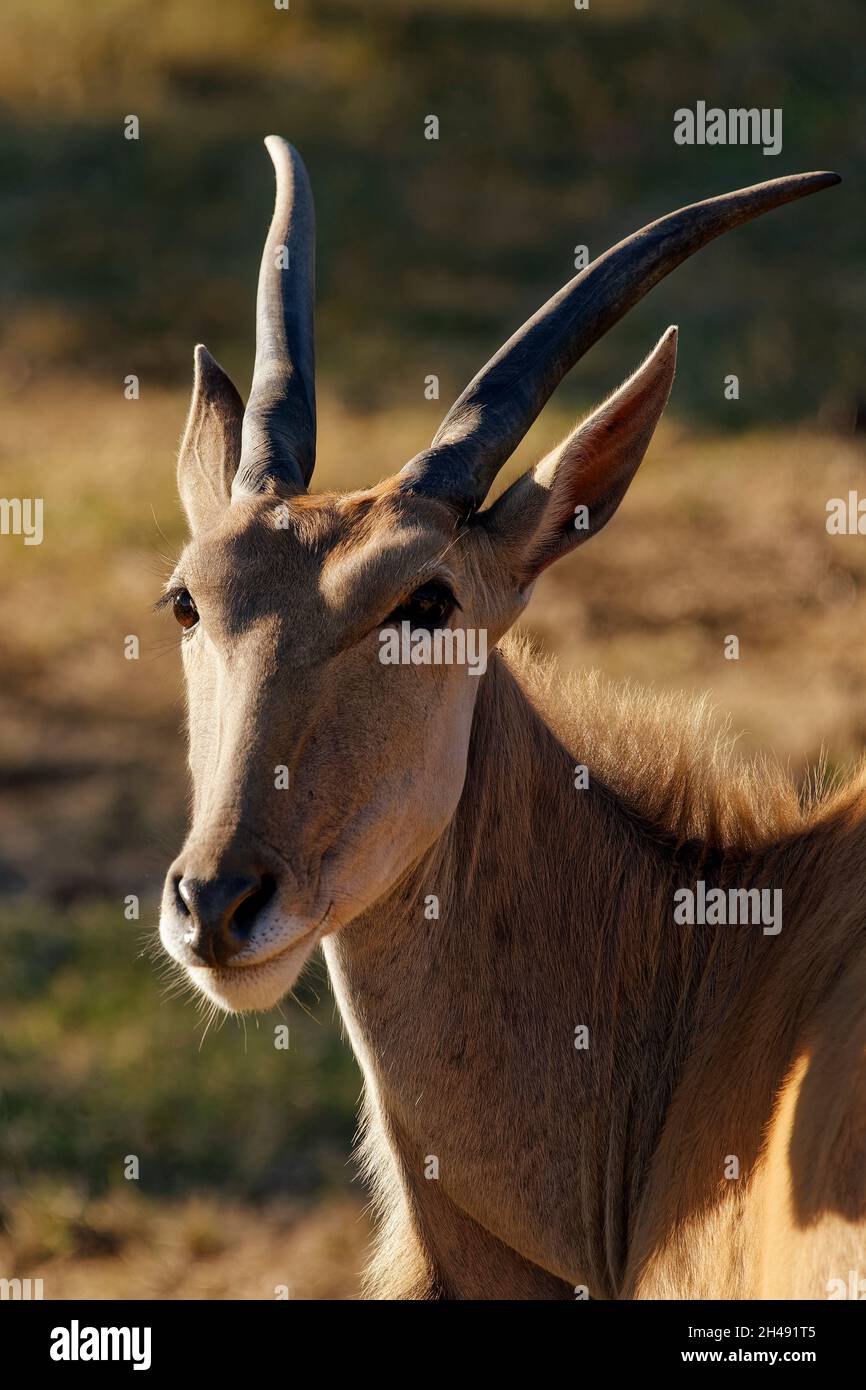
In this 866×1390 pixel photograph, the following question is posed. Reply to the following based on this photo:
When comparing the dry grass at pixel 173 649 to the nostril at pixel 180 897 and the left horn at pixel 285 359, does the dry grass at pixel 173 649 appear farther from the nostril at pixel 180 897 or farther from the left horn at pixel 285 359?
the nostril at pixel 180 897

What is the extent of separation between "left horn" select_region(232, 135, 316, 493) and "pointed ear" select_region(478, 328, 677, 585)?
61 centimetres

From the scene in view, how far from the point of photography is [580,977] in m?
5.09

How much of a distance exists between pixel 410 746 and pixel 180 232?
16.7m

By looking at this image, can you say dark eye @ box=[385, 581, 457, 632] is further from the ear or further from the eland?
the ear

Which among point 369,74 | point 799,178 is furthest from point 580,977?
point 369,74

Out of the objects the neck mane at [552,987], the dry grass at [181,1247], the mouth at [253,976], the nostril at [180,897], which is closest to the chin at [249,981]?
the mouth at [253,976]

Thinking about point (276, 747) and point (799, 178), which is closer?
point (276, 747)

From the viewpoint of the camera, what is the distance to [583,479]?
16.6 ft

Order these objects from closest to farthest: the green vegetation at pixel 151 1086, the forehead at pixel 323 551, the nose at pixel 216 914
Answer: the nose at pixel 216 914, the forehead at pixel 323 551, the green vegetation at pixel 151 1086

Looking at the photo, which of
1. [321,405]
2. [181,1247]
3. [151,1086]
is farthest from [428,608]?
[321,405]

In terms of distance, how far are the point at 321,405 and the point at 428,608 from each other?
1211 cm

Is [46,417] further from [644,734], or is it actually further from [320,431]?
[644,734]

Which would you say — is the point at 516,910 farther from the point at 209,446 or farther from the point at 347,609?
the point at 209,446

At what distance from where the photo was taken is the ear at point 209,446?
5.46 m
